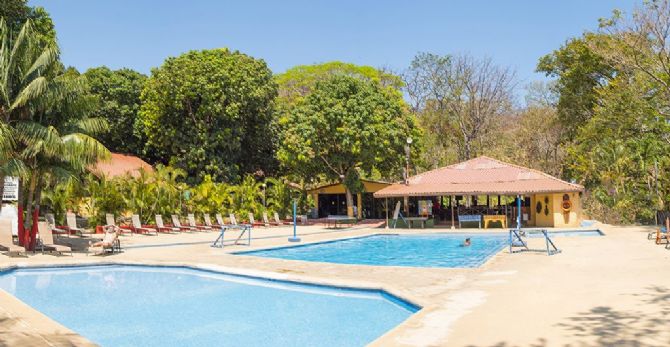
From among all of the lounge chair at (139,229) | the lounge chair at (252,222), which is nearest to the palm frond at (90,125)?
the lounge chair at (139,229)

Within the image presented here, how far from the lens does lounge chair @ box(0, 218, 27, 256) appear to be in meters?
14.9

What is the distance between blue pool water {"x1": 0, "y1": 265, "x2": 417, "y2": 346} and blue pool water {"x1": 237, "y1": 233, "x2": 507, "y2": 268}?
533cm

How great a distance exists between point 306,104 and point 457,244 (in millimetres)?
15289

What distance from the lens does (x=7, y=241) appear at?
1527 centimetres

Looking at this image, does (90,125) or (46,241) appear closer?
(46,241)

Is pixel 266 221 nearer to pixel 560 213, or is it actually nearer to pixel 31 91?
pixel 560 213

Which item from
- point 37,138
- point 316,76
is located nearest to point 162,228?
point 37,138

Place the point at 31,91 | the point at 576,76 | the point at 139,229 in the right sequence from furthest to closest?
the point at 576,76, the point at 139,229, the point at 31,91

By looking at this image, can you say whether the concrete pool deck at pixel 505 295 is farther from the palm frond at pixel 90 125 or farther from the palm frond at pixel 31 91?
the palm frond at pixel 31 91

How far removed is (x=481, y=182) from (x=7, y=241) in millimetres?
23525

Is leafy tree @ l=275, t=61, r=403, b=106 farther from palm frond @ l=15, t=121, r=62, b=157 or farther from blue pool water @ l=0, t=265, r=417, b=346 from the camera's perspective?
blue pool water @ l=0, t=265, r=417, b=346

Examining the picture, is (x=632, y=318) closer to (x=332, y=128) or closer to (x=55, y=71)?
(x=55, y=71)

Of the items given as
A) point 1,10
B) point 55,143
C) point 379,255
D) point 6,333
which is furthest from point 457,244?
point 1,10

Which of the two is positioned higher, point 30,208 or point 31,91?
point 31,91
